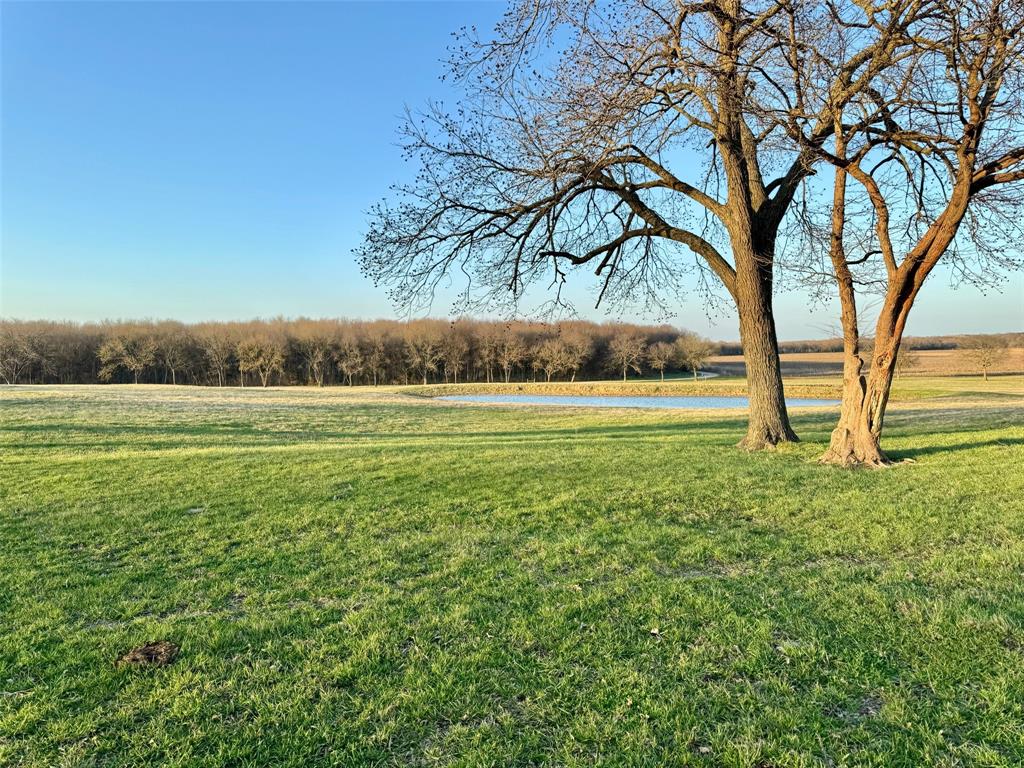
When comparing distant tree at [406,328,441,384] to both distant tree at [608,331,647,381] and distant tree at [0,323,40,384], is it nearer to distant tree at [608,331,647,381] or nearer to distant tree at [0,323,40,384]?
distant tree at [608,331,647,381]

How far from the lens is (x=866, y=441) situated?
9.98 metres

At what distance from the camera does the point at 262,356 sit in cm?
8050

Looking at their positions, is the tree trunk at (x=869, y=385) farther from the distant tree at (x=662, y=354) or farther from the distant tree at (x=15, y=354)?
the distant tree at (x=15, y=354)

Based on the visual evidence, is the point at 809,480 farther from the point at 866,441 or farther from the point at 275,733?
the point at 275,733

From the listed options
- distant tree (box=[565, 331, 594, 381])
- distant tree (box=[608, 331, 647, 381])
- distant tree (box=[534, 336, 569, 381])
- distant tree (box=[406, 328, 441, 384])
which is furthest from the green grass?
distant tree (box=[608, 331, 647, 381])

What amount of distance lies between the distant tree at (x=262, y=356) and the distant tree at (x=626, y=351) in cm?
4620

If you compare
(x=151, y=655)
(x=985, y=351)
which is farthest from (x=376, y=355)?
(x=151, y=655)

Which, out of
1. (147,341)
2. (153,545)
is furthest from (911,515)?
(147,341)

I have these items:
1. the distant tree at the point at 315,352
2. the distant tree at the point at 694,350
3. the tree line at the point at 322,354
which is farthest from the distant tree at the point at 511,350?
the distant tree at the point at 315,352

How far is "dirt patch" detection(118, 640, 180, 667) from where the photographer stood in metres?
3.66

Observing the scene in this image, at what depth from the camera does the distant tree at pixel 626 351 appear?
8150 cm

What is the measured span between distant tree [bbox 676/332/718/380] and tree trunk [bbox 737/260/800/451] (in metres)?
68.5

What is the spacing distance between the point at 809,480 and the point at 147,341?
87.7m

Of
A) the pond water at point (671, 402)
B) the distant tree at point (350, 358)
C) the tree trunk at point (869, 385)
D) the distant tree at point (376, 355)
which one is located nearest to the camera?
the tree trunk at point (869, 385)
